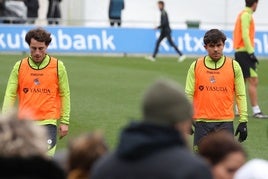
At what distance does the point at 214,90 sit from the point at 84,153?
6140 mm

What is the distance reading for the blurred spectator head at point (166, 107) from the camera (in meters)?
5.40

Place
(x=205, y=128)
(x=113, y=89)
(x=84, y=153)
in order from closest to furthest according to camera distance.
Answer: (x=84, y=153) → (x=205, y=128) → (x=113, y=89)

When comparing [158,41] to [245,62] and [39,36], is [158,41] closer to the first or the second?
[245,62]

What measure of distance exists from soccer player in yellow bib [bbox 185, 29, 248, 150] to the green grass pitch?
2308mm

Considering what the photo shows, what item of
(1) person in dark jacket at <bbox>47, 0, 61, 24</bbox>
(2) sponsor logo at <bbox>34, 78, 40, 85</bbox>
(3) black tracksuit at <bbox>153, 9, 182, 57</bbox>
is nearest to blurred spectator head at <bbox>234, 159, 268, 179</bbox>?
(2) sponsor logo at <bbox>34, 78, 40, 85</bbox>

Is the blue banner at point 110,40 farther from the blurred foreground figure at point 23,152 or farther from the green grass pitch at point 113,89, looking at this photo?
the blurred foreground figure at point 23,152

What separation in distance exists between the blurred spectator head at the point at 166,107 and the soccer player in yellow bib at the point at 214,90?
20.3 ft

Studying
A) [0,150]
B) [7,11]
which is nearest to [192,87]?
[0,150]

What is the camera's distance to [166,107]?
5410 mm

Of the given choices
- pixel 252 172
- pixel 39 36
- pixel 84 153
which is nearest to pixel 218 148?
pixel 252 172

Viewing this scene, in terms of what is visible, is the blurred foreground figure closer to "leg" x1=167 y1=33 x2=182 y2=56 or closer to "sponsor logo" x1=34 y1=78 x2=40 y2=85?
"sponsor logo" x1=34 y1=78 x2=40 y2=85

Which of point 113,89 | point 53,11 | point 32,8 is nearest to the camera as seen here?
point 113,89

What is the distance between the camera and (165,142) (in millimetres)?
5352

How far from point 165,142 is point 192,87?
6426 mm
